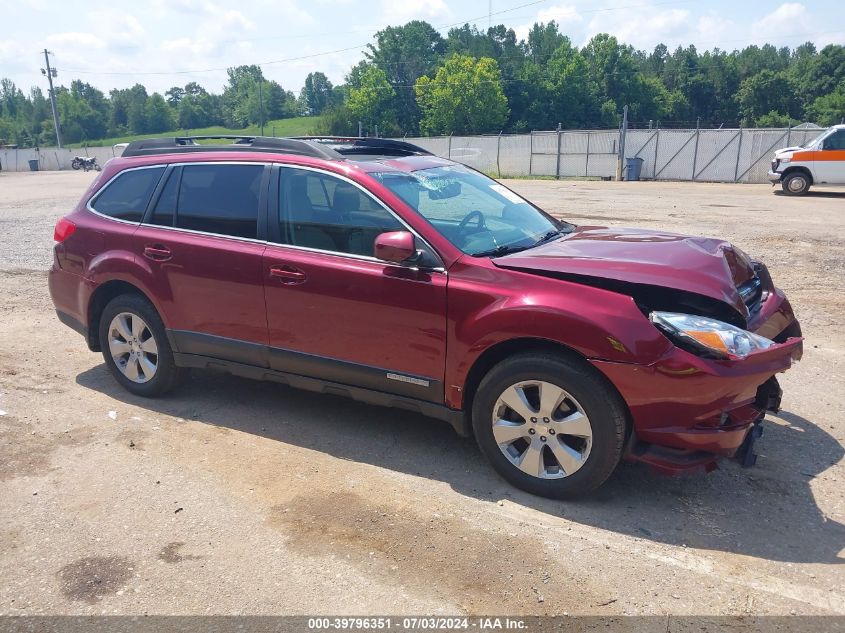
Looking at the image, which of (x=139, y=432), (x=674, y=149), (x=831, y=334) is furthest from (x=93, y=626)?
(x=674, y=149)

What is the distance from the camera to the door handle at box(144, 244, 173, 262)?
15.2ft

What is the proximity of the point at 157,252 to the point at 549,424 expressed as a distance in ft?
9.83

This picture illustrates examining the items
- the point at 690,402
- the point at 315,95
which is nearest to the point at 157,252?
the point at 690,402

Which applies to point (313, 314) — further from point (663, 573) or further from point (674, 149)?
point (674, 149)

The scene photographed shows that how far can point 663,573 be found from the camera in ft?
9.61

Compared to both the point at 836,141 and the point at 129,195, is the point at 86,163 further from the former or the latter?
the point at 129,195

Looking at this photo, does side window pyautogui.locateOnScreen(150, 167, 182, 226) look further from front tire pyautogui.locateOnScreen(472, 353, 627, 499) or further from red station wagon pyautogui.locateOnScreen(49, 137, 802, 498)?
front tire pyautogui.locateOnScreen(472, 353, 627, 499)

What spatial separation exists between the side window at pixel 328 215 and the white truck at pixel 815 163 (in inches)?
751

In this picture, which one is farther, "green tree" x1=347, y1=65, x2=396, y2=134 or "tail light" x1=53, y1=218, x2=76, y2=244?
"green tree" x1=347, y1=65, x2=396, y2=134

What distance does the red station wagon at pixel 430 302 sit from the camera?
10.6 ft

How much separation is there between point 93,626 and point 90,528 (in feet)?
2.63

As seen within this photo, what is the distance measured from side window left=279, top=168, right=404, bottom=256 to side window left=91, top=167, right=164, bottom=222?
127 cm

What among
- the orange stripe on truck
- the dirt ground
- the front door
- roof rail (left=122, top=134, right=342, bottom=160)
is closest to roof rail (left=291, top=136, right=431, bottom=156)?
roof rail (left=122, top=134, right=342, bottom=160)

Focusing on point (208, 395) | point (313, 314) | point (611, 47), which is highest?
point (611, 47)
